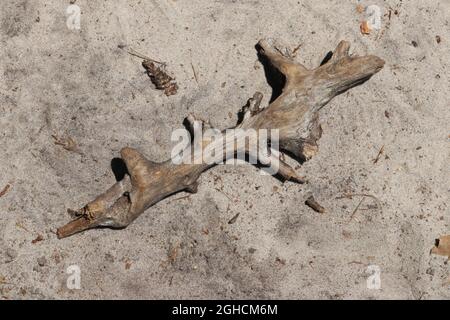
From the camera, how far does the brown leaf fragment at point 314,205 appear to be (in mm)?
4211

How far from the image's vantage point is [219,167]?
4.23 m

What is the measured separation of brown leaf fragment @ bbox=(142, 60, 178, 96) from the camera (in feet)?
13.7

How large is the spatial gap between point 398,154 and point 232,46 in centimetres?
153

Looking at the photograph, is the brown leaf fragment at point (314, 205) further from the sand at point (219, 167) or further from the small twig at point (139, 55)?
the small twig at point (139, 55)

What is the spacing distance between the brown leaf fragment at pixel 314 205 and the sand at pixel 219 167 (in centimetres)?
4

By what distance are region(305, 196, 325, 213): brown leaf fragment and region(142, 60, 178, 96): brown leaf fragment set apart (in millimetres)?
1321

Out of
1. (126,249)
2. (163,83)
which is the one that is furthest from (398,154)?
(126,249)

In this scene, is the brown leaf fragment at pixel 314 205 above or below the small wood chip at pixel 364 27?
below

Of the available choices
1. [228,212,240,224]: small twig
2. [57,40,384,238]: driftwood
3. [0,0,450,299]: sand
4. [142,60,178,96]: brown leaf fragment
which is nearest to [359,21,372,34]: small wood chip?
[0,0,450,299]: sand

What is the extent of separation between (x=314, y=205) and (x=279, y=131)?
0.70 metres

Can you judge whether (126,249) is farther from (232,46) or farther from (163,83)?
(232,46)

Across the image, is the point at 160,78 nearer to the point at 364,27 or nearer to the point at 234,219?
the point at 234,219

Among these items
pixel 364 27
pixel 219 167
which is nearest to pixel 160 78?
pixel 219 167

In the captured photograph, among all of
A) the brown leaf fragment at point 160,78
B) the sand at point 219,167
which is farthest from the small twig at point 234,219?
the brown leaf fragment at point 160,78
